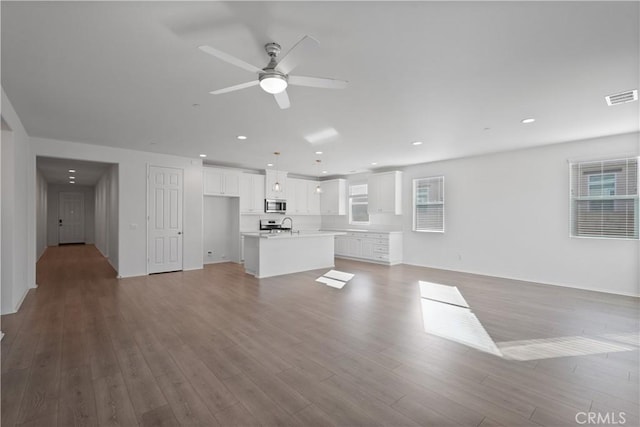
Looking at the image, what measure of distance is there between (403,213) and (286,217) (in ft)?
12.4

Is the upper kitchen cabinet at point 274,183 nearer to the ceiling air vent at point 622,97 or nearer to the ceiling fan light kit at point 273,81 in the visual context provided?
the ceiling fan light kit at point 273,81

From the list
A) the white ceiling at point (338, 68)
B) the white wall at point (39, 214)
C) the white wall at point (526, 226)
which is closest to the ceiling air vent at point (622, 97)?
the white ceiling at point (338, 68)

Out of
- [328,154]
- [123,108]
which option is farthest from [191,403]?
[328,154]

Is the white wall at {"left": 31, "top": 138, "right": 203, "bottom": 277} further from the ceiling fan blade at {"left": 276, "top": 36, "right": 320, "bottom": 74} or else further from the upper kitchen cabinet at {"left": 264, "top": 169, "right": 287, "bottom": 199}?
the ceiling fan blade at {"left": 276, "top": 36, "right": 320, "bottom": 74}

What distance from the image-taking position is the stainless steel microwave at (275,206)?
8625 millimetres

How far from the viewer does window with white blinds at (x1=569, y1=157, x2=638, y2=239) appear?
15.9 feet

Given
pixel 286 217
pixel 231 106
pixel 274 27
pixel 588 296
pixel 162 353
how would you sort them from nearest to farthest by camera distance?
pixel 274 27
pixel 162 353
pixel 231 106
pixel 588 296
pixel 286 217

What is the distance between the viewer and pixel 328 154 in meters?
6.48

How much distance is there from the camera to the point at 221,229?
27.5ft

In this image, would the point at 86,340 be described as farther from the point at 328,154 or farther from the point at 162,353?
the point at 328,154

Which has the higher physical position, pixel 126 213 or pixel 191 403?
pixel 126 213

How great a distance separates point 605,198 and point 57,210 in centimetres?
1768

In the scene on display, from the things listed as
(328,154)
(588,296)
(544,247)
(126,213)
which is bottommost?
(588,296)

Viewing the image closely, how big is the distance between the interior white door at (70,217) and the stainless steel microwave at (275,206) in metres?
9.98
